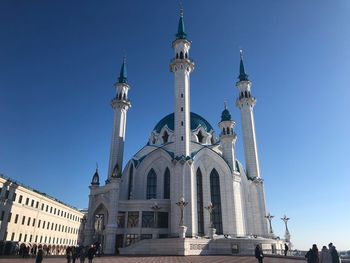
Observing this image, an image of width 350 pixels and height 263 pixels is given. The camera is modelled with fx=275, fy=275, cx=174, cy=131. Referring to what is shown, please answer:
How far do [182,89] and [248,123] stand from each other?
53.3 ft

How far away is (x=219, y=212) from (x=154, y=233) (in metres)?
11.0

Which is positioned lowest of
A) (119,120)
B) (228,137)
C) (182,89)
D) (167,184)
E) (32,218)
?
(32,218)

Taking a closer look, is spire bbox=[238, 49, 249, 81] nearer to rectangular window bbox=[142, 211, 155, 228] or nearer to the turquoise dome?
the turquoise dome

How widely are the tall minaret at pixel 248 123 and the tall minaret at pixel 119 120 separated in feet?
77.7

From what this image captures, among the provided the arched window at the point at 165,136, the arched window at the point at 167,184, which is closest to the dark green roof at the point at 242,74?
the arched window at the point at 165,136

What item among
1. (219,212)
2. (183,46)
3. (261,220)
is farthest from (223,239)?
(183,46)

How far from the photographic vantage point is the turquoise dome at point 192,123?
59594 millimetres

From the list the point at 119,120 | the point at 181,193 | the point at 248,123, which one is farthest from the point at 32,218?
the point at 248,123

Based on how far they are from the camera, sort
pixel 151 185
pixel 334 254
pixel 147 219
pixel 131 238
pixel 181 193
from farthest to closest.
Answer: pixel 151 185, pixel 147 219, pixel 131 238, pixel 181 193, pixel 334 254

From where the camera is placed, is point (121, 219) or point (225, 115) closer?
point (121, 219)

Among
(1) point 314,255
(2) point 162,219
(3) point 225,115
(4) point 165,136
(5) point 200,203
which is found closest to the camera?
(1) point 314,255

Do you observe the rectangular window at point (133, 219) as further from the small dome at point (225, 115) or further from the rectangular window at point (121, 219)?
the small dome at point (225, 115)

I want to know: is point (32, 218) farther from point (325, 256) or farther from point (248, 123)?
point (325, 256)

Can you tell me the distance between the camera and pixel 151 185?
48.2 m
